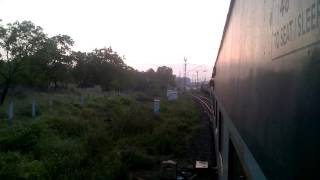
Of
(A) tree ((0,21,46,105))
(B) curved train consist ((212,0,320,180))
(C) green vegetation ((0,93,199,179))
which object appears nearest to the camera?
(B) curved train consist ((212,0,320,180))

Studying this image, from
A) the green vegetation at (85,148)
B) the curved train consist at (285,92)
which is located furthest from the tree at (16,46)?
the curved train consist at (285,92)

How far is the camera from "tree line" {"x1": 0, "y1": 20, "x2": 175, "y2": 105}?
53.2 metres

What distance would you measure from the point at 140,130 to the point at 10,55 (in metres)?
34.4

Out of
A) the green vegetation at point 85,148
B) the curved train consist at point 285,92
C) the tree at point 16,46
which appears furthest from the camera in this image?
the tree at point 16,46

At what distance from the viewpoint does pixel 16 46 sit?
5431cm

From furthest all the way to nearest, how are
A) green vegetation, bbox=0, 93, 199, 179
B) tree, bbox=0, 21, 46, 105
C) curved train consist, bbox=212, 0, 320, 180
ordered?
tree, bbox=0, 21, 46, 105
green vegetation, bbox=0, 93, 199, 179
curved train consist, bbox=212, 0, 320, 180

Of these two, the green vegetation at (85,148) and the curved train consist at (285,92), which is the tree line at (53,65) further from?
the curved train consist at (285,92)

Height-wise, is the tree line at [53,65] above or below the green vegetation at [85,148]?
above

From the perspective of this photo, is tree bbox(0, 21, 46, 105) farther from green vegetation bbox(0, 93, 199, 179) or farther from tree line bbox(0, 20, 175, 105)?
green vegetation bbox(0, 93, 199, 179)

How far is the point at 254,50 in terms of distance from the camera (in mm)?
2750

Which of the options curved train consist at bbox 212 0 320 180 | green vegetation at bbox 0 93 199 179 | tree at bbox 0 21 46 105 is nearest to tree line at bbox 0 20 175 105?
tree at bbox 0 21 46 105

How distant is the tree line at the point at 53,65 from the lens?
174 feet

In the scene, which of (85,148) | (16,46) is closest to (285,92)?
(85,148)

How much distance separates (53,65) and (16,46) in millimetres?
13209
